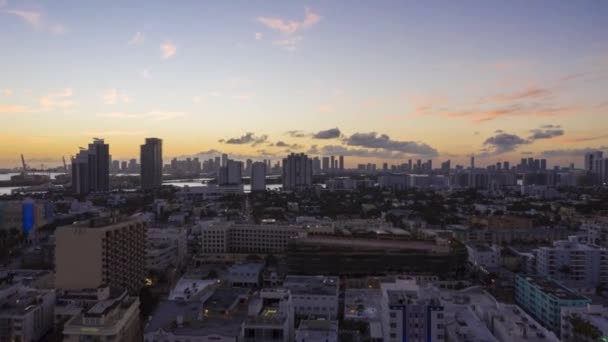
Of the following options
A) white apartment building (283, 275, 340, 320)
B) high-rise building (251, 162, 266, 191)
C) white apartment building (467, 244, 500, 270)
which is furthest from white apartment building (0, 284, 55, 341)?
high-rise building (251, 162, 266, 191)

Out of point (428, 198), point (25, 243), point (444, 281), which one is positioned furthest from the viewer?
point (428, 198)

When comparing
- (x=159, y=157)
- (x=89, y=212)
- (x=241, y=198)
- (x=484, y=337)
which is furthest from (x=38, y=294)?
(x=159, y=157)

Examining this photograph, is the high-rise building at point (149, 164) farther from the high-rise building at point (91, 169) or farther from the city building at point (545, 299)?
the city building at point (545, 299)

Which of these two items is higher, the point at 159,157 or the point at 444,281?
the point at 159,157

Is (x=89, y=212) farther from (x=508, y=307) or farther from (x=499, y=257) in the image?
(x=508, y=307)

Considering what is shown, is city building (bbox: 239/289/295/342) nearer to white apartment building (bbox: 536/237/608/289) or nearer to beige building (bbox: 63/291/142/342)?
beige building (bbox: 63/291/142/342)

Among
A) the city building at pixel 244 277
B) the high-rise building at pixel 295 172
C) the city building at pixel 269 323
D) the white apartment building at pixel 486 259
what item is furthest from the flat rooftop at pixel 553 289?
the high-rise building at pixel 295 172
